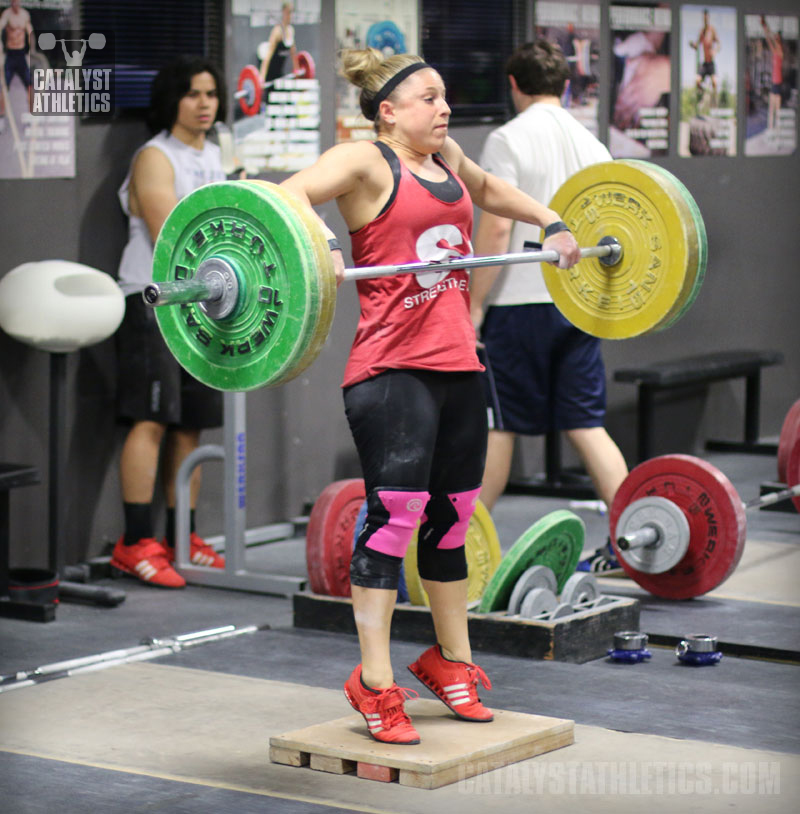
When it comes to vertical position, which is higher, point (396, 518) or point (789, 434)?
point (396, 518)

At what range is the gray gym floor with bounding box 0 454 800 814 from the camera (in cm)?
304

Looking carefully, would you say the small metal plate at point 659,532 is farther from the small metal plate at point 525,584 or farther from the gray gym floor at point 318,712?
the small metal plate at point 525,584

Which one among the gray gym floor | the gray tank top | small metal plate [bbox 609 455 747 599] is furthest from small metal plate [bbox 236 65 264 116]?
small metal plate [bbox 609 455 747 599]

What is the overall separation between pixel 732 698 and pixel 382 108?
1.60 m

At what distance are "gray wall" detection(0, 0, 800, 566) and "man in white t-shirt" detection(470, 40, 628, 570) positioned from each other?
42.1 inches

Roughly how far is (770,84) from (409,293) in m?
5.21

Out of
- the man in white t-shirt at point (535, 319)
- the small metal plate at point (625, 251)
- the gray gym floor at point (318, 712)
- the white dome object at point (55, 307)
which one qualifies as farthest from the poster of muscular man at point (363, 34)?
the small metal plate at point (625, 251)

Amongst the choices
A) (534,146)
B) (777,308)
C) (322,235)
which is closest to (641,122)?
(777,308)

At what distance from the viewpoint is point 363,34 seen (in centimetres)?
598

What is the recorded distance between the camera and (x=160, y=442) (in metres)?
5.27

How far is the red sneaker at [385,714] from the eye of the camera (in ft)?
10.5

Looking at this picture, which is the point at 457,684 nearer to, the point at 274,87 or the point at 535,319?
the point at 535,319

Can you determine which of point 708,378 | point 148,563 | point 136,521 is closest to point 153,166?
point 136,521

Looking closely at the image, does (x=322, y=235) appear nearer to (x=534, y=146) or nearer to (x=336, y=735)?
(x=336, y=735)
